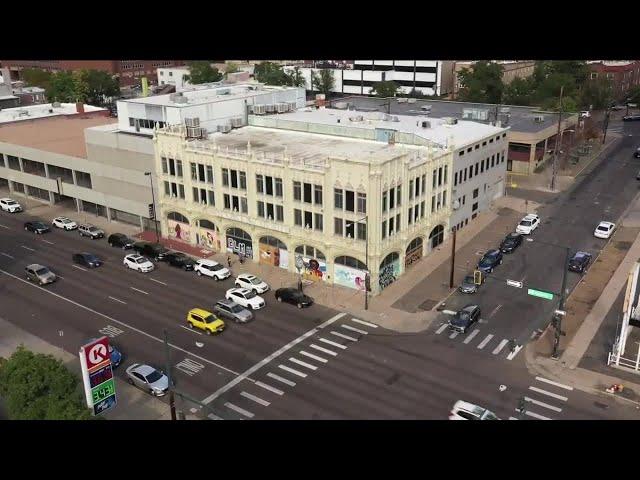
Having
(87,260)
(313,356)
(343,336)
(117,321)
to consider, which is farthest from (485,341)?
(87,260)

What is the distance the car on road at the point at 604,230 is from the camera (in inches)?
2623

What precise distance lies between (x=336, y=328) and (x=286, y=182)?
15.9m

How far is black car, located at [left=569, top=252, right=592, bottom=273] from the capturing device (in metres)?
58.3

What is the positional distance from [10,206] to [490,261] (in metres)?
62.3

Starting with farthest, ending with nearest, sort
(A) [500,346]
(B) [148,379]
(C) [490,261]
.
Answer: (C) [490,261], (A) [500,346], (B) [148,379]

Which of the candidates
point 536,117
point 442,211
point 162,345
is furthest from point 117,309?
point 536,117

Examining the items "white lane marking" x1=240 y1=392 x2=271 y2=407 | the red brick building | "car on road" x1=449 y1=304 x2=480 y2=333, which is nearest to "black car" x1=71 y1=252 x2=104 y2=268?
"white lane marking" x1=240 y1=392 x2=271 y2=407

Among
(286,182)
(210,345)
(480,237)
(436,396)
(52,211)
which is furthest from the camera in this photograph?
(52,211)

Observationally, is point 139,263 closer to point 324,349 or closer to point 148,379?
point 148,379

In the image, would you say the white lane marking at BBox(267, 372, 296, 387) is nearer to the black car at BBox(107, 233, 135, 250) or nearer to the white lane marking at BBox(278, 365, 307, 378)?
the white lane marking at BBox(278, 365, 307, 378)

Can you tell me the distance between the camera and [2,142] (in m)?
85.4

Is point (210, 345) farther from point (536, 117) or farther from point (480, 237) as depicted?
point (536, 117)

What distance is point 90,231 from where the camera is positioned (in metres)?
70.8

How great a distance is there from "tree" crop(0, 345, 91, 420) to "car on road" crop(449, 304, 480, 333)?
28.4 metres
